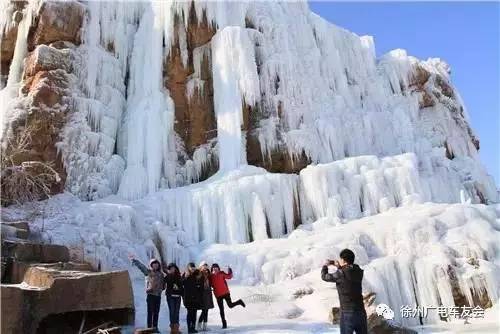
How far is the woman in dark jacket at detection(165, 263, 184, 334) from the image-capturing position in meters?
7.93

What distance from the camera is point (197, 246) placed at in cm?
1484

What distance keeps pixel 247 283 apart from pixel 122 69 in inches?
498

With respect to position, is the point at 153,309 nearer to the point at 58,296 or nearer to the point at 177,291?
the point at 177,291

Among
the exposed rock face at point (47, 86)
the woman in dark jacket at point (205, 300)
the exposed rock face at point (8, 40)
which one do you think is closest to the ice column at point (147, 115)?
the exposed rock face at point (47, 86)

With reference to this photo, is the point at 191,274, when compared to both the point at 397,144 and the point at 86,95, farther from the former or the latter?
the point at 397,144

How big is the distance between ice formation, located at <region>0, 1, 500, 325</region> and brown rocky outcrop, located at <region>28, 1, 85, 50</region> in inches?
17.8

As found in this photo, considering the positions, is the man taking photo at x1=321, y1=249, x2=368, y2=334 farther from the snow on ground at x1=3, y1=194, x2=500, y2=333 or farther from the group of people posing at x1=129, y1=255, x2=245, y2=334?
the snow on ground at x1=3, y1=194, x2=500, y2=333

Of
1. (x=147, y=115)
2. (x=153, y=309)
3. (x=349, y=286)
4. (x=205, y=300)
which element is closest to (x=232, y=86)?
(x=147, y=115)

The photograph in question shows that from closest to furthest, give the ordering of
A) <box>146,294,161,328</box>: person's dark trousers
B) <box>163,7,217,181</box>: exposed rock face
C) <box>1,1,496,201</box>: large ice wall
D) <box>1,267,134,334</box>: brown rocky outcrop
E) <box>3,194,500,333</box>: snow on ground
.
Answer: <box>1,267,134,334</box>: brown rocky outcrop
<box>146,294,161,328</box>: person's dark trousers
<box>3,194,500,333</box>: snow on ground
<box>1,1,496,201</box>: large ice wall
<box>163,7,217,181</box>: exposed rock face

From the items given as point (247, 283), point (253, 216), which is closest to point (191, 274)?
point (247, 283)

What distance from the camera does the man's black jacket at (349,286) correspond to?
16.5ft

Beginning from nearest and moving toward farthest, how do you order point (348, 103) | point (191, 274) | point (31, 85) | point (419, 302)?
point (191, 274) → point (419, 302) → point (31, 85) → point (348, 103)

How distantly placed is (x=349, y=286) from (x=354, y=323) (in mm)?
360

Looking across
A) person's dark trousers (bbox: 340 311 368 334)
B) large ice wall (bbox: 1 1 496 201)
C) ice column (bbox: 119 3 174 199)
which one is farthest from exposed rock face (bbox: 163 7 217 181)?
person's dark trousers (bbox: 340 311 368 334)
